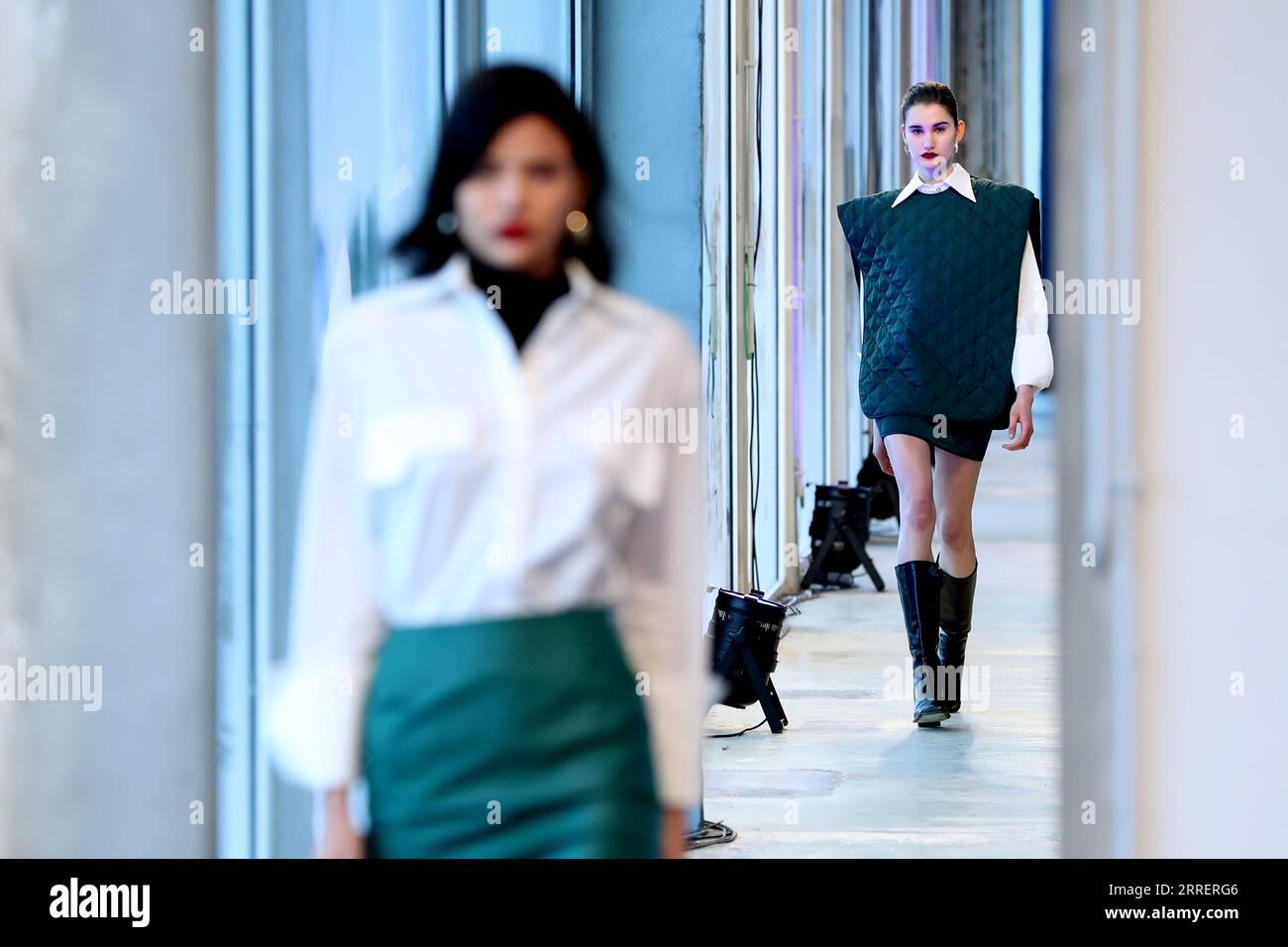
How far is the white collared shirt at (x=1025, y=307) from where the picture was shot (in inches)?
175

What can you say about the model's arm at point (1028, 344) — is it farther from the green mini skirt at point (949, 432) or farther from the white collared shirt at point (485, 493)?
the white collared shirt at point (485, 493)

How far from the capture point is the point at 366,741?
1876mm

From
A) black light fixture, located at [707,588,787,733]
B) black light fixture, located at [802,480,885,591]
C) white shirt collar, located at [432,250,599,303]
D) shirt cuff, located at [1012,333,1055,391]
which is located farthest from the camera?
black light fixture, located at [802,480,885,591]

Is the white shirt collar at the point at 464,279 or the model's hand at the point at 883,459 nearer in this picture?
the white shirt collar at the point at 464,279

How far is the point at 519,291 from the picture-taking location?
1.94 metres

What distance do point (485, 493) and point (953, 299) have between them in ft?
9.14

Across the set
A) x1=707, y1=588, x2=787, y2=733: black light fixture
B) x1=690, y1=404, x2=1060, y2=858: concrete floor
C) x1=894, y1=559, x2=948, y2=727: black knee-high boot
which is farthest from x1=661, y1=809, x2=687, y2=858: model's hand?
x1=894, y1=559, x2=948, y2=727: black knee-high boot

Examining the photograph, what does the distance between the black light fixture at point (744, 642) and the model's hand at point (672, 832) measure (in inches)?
89.6

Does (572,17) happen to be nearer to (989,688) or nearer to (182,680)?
(182,680)

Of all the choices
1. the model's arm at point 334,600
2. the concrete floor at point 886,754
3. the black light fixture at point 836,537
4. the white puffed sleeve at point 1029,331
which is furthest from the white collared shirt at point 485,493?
the black light fixture at point 836,537

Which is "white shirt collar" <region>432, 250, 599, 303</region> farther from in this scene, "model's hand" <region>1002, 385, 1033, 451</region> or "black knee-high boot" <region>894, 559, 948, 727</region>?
"black knee-high boot" <region>894, 559, 948, 727</region>

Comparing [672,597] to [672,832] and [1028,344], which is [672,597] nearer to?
[672,832]

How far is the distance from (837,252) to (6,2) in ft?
25.7

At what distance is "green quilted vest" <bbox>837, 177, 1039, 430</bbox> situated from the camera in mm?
4430
